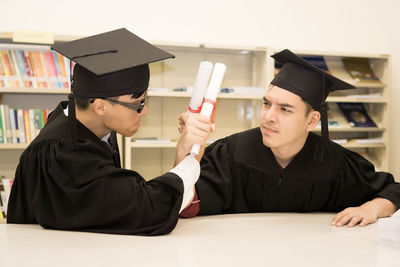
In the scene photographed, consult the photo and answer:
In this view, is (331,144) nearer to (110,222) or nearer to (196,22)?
(110,222)

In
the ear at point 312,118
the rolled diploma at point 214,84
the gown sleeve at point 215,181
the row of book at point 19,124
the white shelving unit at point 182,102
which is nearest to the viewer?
the rolled diploma at point 214,84

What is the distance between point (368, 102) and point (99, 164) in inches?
163

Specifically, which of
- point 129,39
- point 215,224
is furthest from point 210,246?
point 129,39

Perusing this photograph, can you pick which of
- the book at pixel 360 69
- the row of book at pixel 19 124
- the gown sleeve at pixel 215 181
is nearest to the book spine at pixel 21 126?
the row of book at pixel 19 124

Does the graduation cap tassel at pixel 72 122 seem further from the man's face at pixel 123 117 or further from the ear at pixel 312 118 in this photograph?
the ear at pixel 312 118

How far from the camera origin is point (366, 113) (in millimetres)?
4836

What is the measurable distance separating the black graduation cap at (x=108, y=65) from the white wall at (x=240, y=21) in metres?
2.91

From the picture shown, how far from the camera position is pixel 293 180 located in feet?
6.95

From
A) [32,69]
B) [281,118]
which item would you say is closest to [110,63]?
[281,118]

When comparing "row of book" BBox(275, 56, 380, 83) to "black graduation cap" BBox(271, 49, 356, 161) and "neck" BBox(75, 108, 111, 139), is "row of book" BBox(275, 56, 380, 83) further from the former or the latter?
"neck" BBox(75, 108, 111, 139)

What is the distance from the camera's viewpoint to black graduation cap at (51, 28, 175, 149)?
1505 mm

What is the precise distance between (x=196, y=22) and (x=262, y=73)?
3.21 ft

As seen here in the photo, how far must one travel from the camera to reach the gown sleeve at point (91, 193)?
1.42m

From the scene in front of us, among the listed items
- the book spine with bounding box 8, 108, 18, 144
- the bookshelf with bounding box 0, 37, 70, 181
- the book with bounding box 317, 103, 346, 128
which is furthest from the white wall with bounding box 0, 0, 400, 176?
the book spine with bounding box 8, 108, 18, 144
